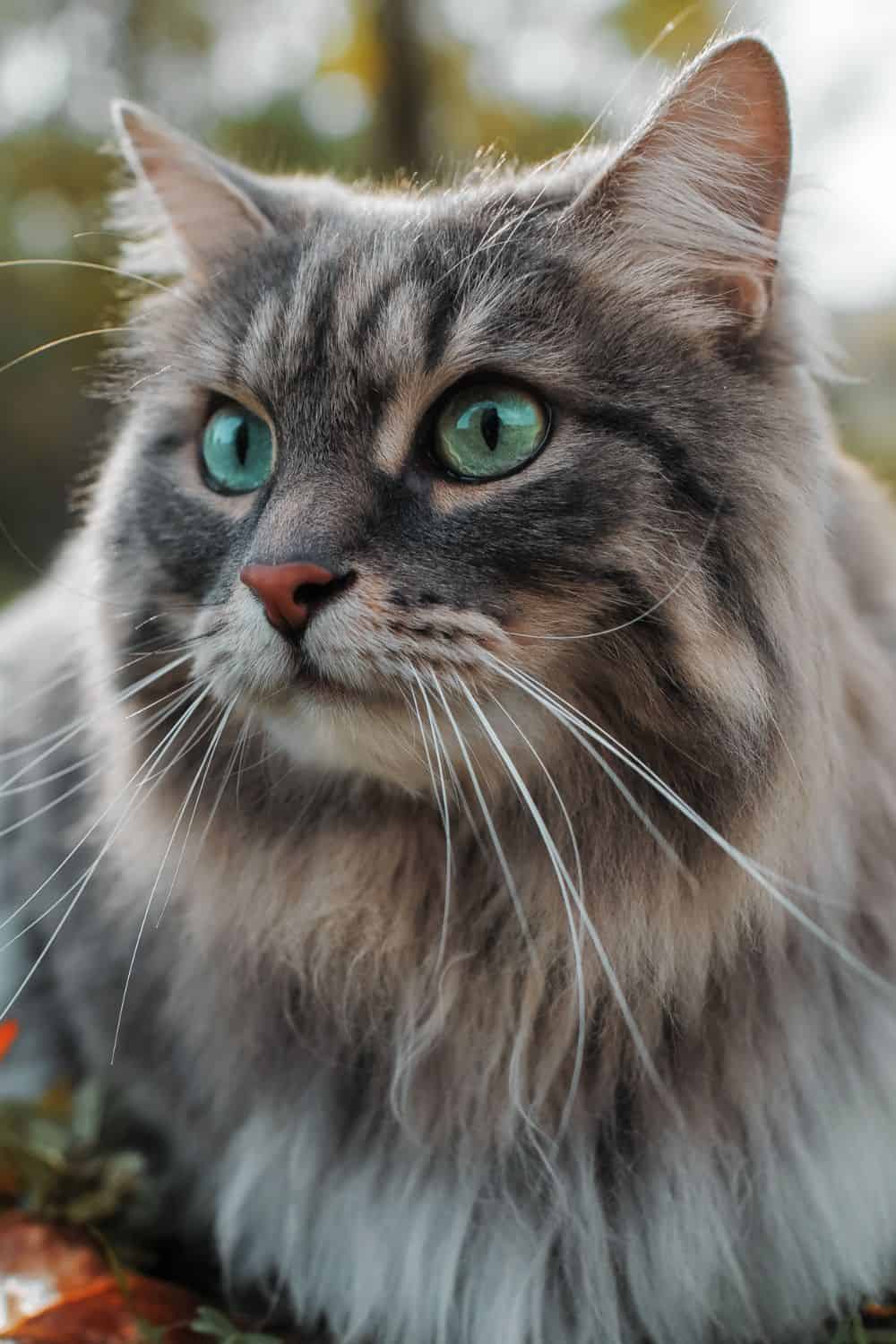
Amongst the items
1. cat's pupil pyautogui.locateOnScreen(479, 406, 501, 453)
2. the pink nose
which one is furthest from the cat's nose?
cat's pupil pyautogui.locateOnScreen(479, 406, 501, 453)

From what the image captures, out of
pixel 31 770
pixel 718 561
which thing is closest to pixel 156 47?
pixel 31 770

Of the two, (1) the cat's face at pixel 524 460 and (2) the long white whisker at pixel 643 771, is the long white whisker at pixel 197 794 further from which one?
(2) the long white whisker at pixel 643 771

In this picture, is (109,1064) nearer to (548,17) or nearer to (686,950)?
(686,950)

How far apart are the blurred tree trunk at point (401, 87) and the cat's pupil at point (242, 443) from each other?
17.7ft

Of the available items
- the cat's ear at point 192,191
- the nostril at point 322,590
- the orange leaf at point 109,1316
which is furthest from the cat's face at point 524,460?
the orange leaf at point 109,1316

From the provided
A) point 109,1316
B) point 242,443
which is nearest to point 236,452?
point 242,443

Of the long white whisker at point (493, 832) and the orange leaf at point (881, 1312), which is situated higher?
the long white whisker at point (493, 832)

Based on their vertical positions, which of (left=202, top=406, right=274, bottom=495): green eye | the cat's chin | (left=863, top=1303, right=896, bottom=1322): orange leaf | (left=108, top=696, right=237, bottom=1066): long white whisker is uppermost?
(left=202, top=406, right=274, bottom=495): green eye

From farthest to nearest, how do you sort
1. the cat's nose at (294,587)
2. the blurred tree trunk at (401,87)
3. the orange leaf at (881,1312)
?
the blurred tree trunk at (401,87) → the orange leaf at (881,1312) → the cat's nose at (294,587)

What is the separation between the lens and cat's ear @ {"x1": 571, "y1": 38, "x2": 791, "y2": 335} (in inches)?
48.6

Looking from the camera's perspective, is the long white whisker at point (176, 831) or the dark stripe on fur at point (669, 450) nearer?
the dark stripe on fur at point (669, 450)

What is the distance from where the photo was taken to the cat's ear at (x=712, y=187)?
4.05ft

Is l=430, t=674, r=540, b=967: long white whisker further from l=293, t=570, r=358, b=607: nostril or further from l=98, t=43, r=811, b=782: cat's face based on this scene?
l=293, t=570, r=358, b=607: nostril

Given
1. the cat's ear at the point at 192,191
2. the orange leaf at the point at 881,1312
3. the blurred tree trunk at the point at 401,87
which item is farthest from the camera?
the blurred tree trunk at the point at 401,87
